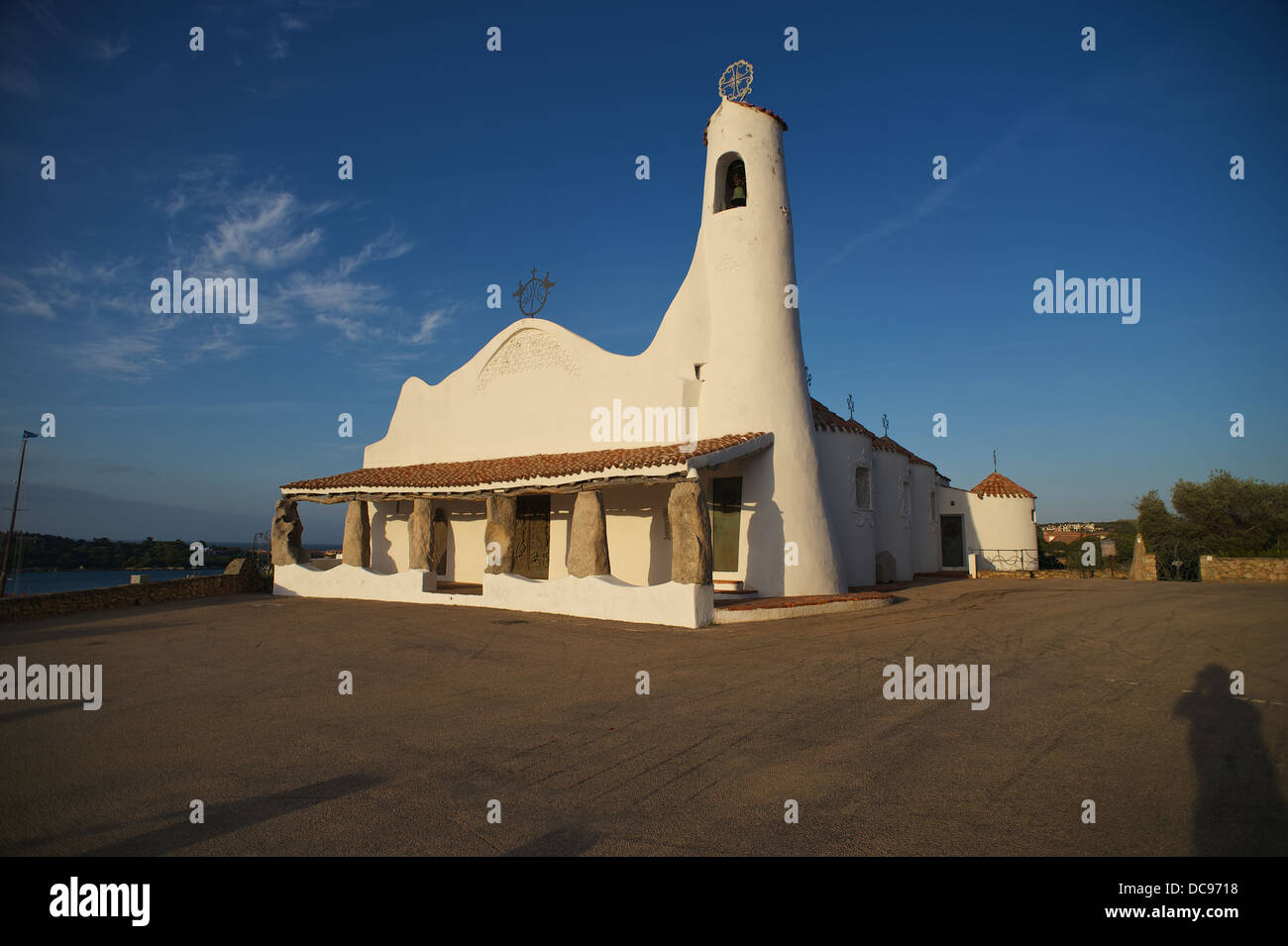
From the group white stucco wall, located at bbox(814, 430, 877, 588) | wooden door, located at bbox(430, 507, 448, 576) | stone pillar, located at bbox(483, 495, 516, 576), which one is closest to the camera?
stone pillar, located at bbox(483, 495, 516, 576)

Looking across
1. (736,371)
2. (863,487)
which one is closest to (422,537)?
(736,371)

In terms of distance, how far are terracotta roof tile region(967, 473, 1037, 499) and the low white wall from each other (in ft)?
58.1

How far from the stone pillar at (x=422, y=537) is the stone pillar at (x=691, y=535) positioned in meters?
7.36

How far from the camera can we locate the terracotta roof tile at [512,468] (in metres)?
13.0

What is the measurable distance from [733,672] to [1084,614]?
7.65 meters

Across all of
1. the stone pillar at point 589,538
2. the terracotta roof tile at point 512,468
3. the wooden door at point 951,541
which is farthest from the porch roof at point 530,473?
the wooden door at point 951,541

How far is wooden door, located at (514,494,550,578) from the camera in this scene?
1698cm

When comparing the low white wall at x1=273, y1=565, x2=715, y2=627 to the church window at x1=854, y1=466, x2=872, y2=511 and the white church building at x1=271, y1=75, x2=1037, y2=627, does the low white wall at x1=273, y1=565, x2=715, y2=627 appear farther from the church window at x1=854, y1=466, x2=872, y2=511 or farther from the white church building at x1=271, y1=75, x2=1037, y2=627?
the church window at x1=854, y1=466, x2=872, y2=511

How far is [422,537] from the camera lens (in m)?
16.3

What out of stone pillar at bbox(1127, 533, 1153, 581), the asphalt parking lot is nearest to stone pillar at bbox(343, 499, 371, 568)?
the asphalt parking lot

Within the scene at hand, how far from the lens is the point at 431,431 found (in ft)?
64.7

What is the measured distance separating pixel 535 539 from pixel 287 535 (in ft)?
22.8

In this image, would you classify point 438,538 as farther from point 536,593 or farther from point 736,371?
point 736,371
